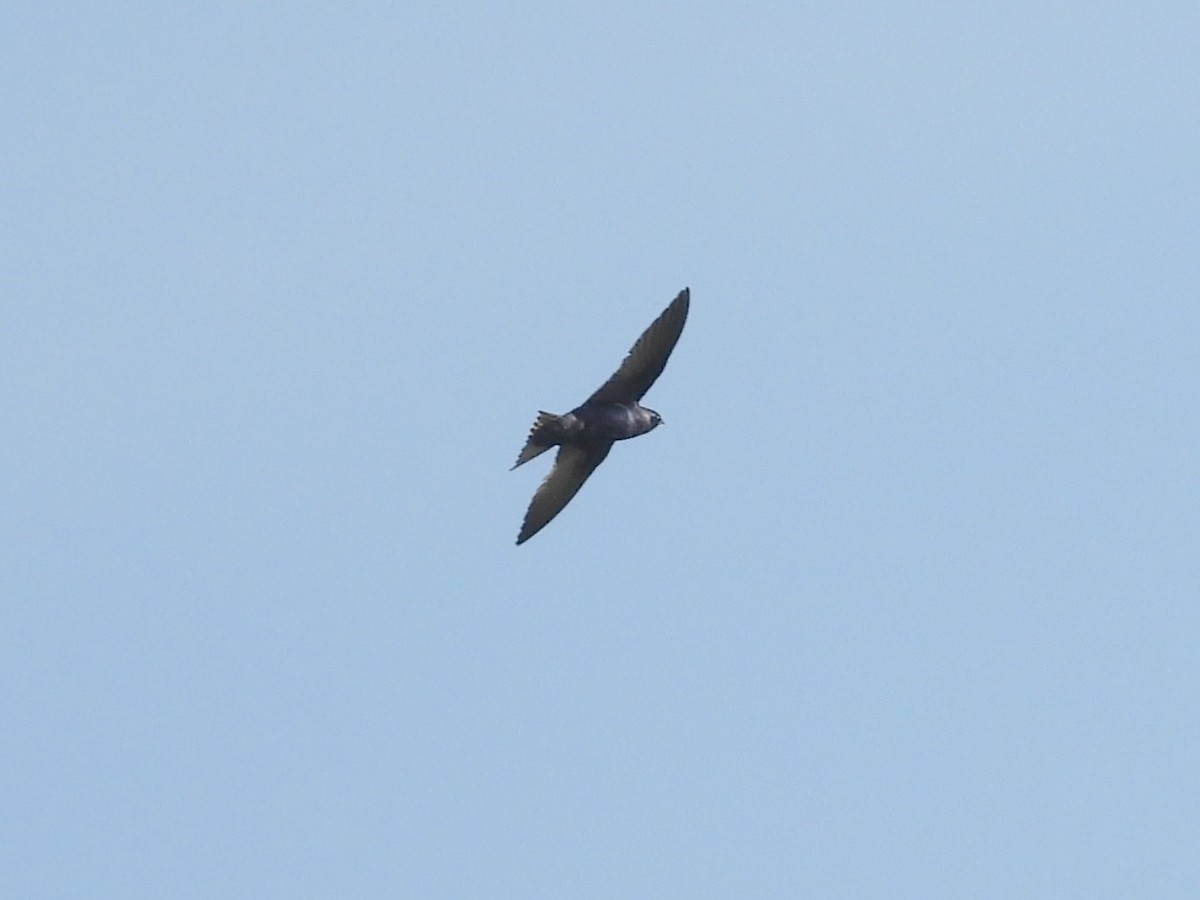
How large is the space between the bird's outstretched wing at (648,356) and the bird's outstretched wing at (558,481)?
1.12 metres

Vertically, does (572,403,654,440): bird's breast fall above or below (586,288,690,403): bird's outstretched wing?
below

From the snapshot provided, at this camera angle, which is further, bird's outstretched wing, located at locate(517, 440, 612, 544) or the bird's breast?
bird's outstretched wing, located at locate(517, 440, 612, 544)

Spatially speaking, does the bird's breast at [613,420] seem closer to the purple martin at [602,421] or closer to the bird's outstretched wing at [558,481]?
the purple martin at [602,421]

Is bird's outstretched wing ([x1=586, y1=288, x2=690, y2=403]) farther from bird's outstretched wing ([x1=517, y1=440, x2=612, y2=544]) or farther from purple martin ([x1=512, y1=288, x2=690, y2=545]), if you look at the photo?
bird's outstretched wing ([x1=517, y1=440, x2=612, y2=544])

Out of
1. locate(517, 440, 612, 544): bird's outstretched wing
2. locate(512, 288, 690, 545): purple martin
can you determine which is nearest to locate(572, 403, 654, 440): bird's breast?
locate(512, 288, 690, 545): purple martin

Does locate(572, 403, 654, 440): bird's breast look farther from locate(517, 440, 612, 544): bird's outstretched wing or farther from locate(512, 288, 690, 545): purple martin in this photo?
locate(517, 440, 612, 544): bird's outstretched wing

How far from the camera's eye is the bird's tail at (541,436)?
122 ft

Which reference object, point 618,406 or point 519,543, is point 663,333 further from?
point 519,543

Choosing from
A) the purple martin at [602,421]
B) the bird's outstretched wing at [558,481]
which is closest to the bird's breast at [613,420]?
the purple martin at [602,421]

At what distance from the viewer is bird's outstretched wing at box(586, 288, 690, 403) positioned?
3788cm

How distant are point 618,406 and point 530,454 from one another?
1662 mm

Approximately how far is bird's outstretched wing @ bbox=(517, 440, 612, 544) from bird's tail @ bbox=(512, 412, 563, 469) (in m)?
1.52

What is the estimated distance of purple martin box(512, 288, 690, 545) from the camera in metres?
37.7

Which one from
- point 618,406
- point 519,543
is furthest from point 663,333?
point 519,543
